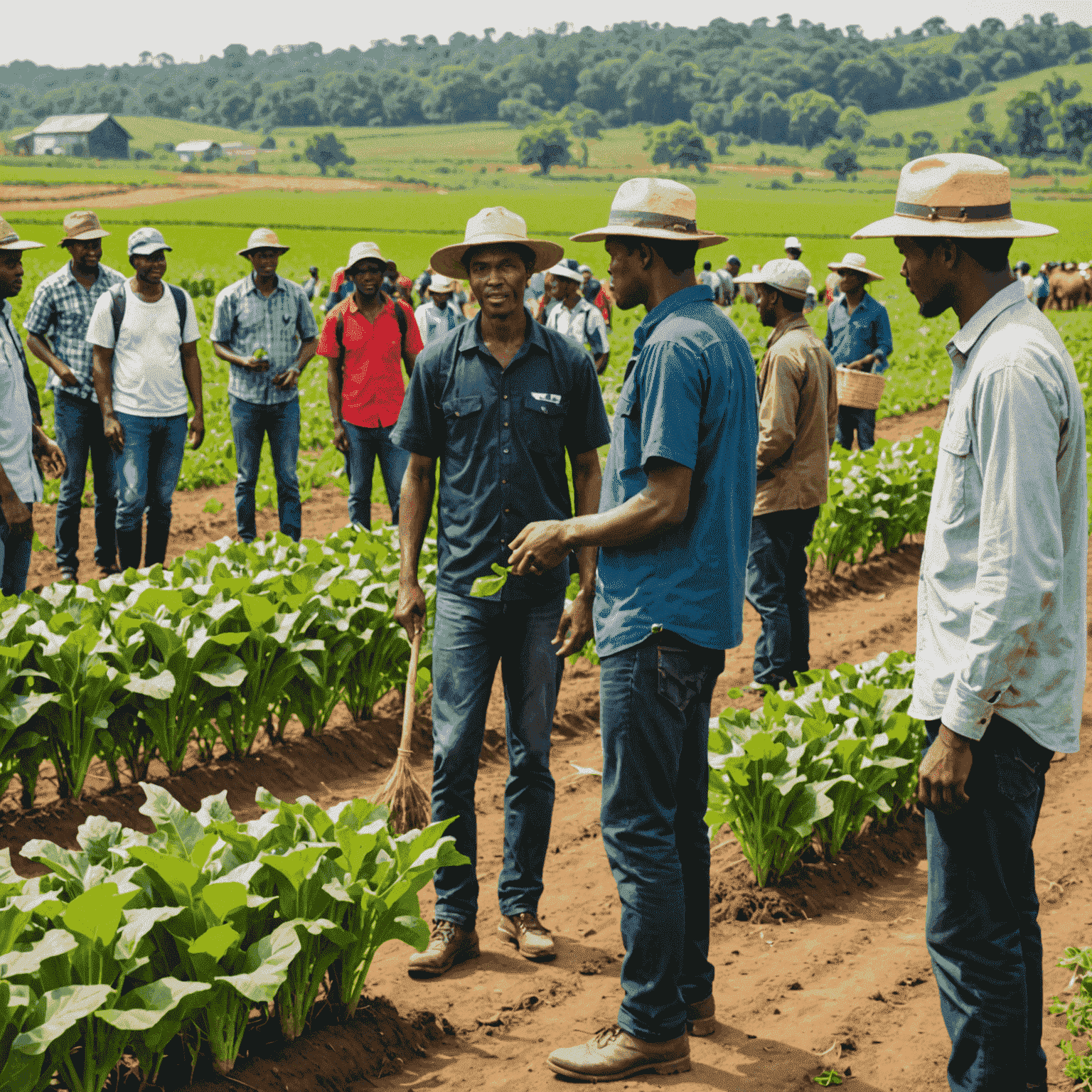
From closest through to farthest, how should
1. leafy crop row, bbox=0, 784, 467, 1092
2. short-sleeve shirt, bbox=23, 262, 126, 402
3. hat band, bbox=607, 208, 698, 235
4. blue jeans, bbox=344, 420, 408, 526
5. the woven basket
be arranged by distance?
leafy crop row, bbox=0, 784, 467, 1092 → hat band, bbox=607, 208, 698, 235 → short-sleeve shirt, bbox=23, 262, 126, 402 → blue jeans, bbox=344, 420, 408, 526 → the woven basket

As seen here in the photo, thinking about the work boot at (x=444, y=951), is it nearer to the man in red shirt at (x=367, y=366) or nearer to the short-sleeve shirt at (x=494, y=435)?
the short-sleeve shirt at (x=494, y=435)

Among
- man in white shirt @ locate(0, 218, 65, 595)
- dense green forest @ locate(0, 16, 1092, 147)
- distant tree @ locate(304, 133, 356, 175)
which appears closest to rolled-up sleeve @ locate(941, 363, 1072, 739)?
man in white shirt @ locate(0, 218, 65, 595)

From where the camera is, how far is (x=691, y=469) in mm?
3150

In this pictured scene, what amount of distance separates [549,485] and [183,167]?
393ft

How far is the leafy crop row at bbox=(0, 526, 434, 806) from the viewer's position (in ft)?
16.2

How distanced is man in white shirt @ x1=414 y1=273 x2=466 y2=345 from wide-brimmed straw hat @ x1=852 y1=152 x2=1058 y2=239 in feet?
28.3

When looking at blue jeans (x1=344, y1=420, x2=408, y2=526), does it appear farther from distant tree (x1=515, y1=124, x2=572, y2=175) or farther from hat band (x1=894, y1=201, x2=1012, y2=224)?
distant tree (x1=515, y1=124, x2=572, y2=175)

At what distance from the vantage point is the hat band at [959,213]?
2.73 metres

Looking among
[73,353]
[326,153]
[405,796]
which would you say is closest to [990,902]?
[405,796]

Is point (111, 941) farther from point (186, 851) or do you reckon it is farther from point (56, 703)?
point (56, 703)

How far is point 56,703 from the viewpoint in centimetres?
495

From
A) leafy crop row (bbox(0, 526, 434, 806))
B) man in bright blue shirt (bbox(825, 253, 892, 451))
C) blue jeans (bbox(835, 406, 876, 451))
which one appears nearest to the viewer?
leafy crop row (bbox(0, 526, 434, 806))

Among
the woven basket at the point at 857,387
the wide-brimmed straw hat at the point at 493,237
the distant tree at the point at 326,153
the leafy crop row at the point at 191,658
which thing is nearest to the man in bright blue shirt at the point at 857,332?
the woven basket at the point at 857,387

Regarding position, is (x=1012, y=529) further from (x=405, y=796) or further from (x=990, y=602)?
(x=405, y=796)
